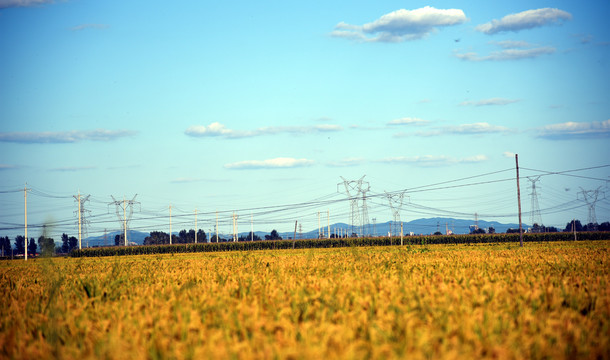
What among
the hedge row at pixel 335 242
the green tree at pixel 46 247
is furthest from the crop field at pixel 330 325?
the hedge row at pixel 335 242

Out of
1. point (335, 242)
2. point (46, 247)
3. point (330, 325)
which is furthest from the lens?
point (335, 242)

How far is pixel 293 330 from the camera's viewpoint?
787 cm

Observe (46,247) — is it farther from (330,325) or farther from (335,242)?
(335,242)

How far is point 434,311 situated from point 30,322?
25.9ft

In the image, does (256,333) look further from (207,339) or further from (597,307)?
(597,307)

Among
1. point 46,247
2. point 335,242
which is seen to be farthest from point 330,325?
point 335,242

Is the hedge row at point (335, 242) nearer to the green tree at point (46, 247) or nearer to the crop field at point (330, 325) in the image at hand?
Result: the green tree at point (46, 247)

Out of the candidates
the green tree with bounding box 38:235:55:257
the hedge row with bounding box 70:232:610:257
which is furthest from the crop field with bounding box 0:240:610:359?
the hedge row with bounding box 70:232:610:257

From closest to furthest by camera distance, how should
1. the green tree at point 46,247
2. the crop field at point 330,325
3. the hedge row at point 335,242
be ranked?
1. the crop field at point 330,325
2. the green tree at point 46,247
3. the hedge row at point 335,242

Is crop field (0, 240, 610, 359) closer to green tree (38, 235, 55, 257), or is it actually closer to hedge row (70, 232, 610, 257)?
green tree (38, 235, 55, 257)

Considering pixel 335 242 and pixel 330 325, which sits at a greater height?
pixel 330 325

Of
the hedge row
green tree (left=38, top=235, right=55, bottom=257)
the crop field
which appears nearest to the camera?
the crop field

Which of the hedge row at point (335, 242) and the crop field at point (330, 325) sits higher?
the crop field at point (330, 325)

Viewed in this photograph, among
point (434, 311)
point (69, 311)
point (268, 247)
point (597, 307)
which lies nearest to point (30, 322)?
point (69, 311)
